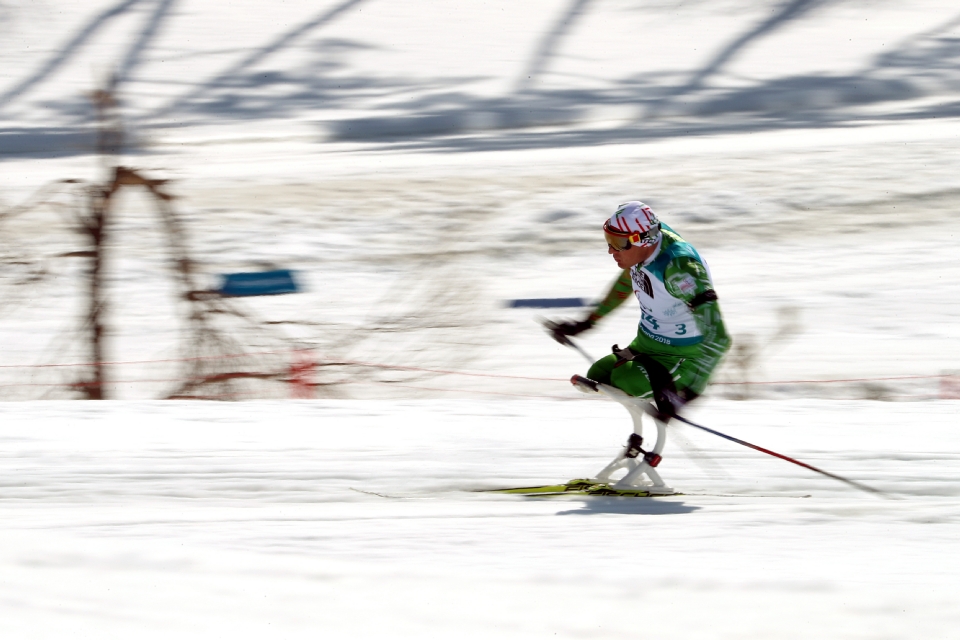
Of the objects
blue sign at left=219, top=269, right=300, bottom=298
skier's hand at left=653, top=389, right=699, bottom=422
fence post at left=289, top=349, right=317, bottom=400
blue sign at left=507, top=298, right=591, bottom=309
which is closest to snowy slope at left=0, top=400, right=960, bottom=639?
skier's hand at left=653, top=389, right=699, bottom=422

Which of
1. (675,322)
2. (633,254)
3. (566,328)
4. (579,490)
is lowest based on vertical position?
(579,490)

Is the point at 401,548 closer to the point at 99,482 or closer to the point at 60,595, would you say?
the point at 60,595

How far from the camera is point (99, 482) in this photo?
15.6ft

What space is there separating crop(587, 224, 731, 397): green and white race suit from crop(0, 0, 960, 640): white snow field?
22.7 inches

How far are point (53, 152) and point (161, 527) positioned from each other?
12576mm

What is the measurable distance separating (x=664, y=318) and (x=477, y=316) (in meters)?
4.86

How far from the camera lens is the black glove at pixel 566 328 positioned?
4.86 metres

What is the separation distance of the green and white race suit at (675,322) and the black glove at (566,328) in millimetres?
226

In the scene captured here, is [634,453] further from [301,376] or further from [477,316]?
[477,316]

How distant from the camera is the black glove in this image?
4863 mm

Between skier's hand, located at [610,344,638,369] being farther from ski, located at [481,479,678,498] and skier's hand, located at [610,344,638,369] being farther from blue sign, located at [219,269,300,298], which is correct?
blue sign, located at [219,269,300,298]

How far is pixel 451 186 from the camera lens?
501 inches

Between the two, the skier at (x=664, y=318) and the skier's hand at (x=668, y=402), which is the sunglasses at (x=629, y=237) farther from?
the skier's hand at (x=668, y=402)

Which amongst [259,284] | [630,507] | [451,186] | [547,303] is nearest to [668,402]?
[630,507]
